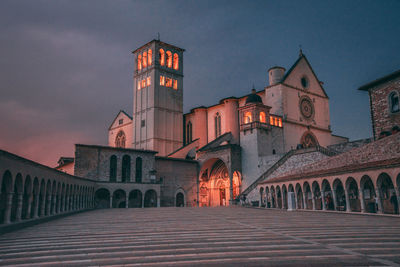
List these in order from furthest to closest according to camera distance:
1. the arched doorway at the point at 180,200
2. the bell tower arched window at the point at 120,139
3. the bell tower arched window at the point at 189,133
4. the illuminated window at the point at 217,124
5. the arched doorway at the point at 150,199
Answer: the bell tower arched window at the point at 120,139
the bell tower arched window at the point at 189,133
the illuminated window at the point at 217,124
the arched doorway at the point at 180,200
the arched doorway at the point at 150,199

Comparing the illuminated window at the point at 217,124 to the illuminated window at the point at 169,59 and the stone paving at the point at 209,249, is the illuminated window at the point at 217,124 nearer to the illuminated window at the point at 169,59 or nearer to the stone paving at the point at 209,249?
the illuminated window at the point at 169,59

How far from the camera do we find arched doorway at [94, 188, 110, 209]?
41.3 metres

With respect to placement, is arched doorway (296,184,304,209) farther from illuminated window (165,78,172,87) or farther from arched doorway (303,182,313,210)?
illuminated window (165,78,172,87)

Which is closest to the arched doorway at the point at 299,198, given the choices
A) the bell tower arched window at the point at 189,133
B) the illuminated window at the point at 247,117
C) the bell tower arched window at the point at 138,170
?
the illuminated window at the point at 247,117

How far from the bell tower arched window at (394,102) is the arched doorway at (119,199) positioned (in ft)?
107

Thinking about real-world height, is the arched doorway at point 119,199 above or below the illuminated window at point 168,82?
below

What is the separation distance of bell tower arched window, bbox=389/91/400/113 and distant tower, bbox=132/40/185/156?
127 ft

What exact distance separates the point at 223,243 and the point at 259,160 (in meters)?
36.7

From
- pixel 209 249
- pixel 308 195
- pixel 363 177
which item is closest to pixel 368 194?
pixel 363 177

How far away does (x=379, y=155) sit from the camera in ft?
68.5

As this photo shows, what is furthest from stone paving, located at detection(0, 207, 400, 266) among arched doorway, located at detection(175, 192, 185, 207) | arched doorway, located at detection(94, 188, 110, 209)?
arched doorway, located at detection(175, 192, 185, 207)

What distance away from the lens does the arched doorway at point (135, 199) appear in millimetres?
44938

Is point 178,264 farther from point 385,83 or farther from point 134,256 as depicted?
point 385,83

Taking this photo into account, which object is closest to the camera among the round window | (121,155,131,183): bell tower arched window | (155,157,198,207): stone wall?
(121,155,131,183): bell tower arched window
